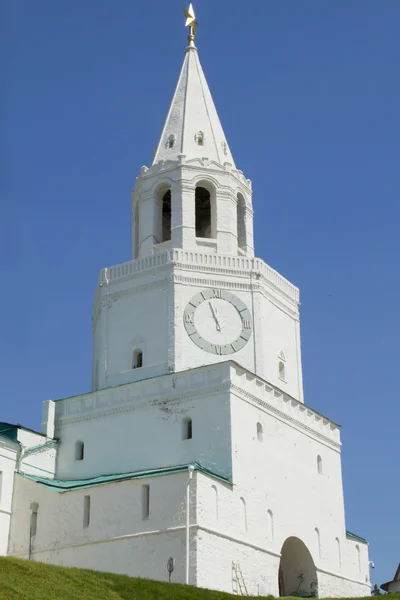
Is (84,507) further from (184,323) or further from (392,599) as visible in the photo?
(392,599)

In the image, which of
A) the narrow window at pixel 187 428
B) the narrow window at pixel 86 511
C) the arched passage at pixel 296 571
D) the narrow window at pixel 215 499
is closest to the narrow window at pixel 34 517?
the narrow window at pixel 86 511

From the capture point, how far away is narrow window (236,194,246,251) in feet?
152

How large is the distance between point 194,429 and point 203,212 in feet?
40.9

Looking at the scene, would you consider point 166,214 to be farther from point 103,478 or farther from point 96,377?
point 103,478

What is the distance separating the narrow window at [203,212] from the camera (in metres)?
47.5

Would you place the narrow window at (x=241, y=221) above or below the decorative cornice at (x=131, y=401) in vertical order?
above

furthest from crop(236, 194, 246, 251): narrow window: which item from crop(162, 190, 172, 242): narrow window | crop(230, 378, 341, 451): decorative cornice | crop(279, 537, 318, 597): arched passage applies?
crop(279, 537, 318, 597): arched passage

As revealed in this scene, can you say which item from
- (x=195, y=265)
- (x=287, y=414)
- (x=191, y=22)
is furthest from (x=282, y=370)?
(x=191, y=22)

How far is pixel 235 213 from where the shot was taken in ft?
151

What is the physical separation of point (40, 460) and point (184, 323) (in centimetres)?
791

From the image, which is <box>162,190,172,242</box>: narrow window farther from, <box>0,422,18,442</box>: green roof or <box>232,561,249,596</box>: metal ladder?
<box>232,561,249,596</box>: metal ladder

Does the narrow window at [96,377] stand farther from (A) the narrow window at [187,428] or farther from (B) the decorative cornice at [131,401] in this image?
(A) the narrow window at [187,428]

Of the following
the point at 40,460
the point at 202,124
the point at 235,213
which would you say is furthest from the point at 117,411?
the point at 202,124

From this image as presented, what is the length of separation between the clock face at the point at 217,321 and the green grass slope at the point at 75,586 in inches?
453
